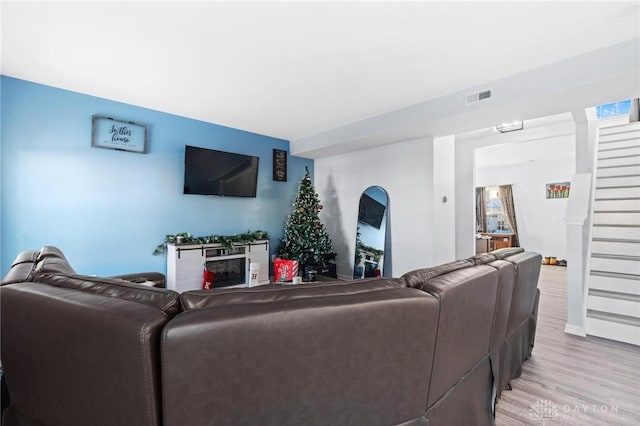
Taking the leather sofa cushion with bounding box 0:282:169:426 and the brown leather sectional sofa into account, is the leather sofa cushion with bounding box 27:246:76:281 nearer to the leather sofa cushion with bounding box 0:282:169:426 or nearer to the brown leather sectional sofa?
the brown leather sectional sofa

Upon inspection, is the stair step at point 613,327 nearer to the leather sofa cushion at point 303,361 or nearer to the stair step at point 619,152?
the stair step at point 619,152

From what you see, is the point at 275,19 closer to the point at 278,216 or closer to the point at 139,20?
the point at 139,20

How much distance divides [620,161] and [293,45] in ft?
16.8

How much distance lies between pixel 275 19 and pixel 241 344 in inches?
84.3

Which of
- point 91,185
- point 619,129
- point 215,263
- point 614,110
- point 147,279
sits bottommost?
point 215,263

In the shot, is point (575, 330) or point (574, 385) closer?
point (574, 385)

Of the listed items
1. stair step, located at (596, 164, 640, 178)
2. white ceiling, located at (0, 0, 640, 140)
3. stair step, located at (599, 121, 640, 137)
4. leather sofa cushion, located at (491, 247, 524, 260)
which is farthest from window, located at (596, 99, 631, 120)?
leather sofa cushion, located at (491, 247, 524, 260)

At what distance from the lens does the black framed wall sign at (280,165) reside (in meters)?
5.20

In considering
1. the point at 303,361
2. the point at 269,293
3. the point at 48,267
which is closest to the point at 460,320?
the point at 303,361

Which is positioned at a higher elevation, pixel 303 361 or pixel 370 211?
pixel 370 211

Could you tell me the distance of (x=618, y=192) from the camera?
3895 millimetres

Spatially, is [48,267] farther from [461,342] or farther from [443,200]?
[443,200]

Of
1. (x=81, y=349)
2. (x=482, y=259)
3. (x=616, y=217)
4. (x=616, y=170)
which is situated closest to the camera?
(x=81, y=349)

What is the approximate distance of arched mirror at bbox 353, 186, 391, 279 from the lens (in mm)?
4629
